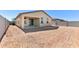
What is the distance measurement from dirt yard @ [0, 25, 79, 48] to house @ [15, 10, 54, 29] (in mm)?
96

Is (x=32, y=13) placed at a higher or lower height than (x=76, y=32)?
higher

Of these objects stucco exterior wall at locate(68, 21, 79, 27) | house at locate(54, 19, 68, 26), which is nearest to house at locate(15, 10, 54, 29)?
house at locate(54, 19, 68, 26)

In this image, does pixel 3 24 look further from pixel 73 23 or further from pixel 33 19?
pixel 73 23

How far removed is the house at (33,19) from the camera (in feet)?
8.61

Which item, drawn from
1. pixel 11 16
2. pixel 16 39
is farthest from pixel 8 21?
pixel 16 39

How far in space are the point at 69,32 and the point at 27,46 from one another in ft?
1.97

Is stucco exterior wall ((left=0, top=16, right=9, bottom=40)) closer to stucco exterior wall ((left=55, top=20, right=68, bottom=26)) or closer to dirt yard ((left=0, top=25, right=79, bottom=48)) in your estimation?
dirt yard ((left=0, top=25, right=79, bottom=48))

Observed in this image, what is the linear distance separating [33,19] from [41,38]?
28 cm

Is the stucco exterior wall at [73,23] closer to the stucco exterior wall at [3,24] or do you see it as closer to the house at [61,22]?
the house at [61,22]

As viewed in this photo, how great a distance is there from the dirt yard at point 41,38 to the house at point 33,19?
10cm

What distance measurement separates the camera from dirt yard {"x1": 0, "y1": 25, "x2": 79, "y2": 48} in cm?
259
